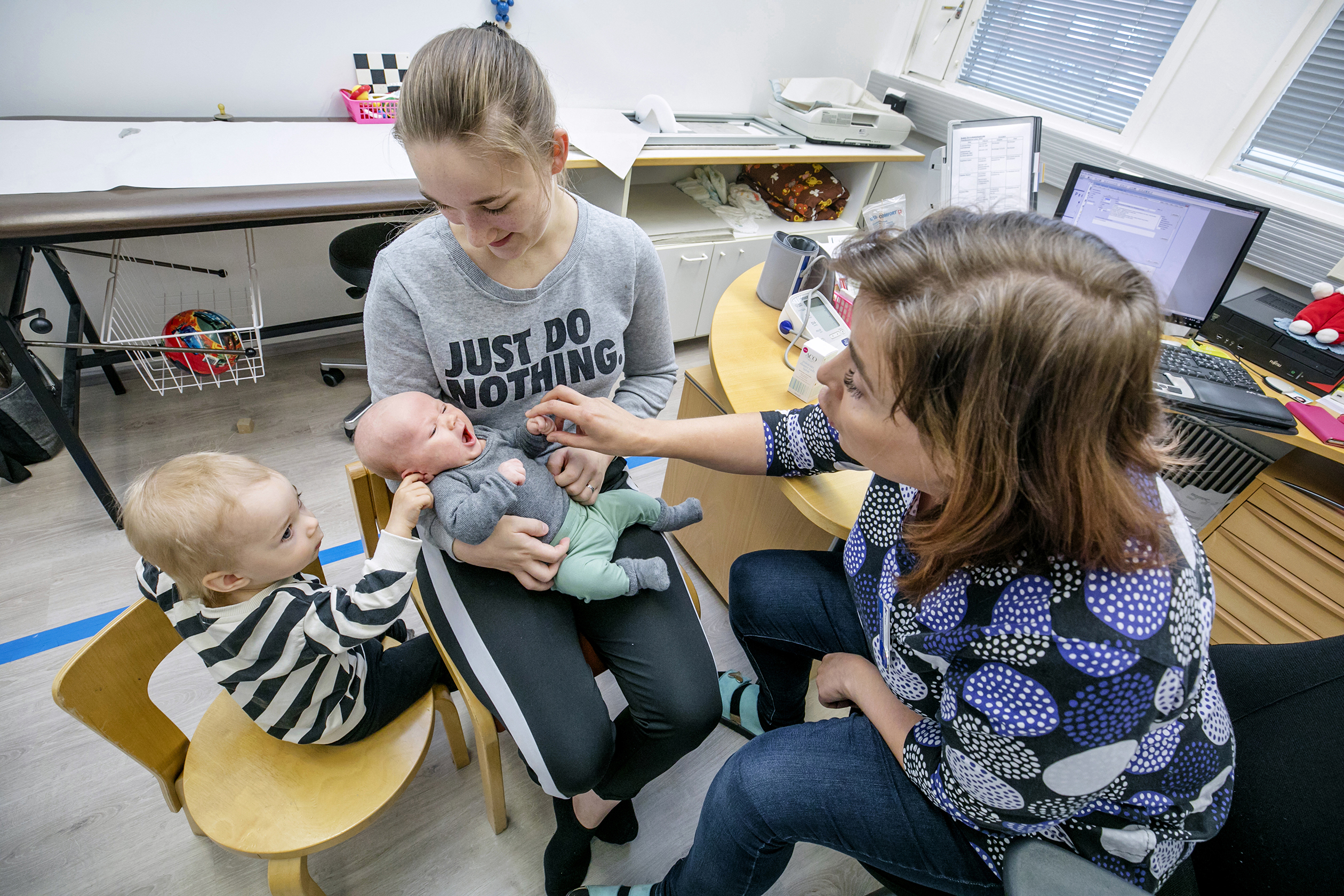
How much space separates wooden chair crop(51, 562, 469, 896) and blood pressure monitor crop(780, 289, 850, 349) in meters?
1.24

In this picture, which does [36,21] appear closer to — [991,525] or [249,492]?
[249,492]

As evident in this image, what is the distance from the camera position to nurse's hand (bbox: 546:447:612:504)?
Answer: 1206mm

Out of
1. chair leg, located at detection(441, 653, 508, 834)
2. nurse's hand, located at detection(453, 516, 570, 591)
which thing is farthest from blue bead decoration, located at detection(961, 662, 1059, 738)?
chair leg, located at detection(441, 653, 508, 834)

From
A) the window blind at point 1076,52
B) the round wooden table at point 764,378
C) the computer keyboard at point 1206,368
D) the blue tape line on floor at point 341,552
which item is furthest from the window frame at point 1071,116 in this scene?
the blue tape line on floor at point 341,552

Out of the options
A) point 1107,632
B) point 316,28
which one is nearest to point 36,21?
point 316,28

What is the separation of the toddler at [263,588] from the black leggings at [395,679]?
0.05ft

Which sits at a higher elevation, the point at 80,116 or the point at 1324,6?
the point at 1324,6

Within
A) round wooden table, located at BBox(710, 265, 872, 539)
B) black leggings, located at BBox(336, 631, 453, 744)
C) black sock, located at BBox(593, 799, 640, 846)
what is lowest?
black sock, located at BBox(593, 799, 640, 846)

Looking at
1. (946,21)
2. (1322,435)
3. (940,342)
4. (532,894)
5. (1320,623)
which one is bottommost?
(532,894)

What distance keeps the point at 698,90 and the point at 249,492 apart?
2.98 meters

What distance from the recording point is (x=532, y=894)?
1289mm

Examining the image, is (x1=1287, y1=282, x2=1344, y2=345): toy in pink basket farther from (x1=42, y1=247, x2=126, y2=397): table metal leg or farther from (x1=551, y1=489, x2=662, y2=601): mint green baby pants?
(x1=42, y1=247, x2=126, y2=397): table metal leg

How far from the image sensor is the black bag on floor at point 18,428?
1.91m

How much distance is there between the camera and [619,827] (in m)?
1.36
